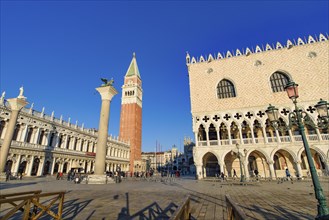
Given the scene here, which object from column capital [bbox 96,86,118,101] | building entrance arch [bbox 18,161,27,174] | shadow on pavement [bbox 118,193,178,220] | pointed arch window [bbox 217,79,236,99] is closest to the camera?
shadow on pavement [bbox 118,193,178,220]

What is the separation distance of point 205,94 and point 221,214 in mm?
24670

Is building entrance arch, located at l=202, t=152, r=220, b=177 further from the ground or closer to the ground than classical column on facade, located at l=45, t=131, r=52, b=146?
closer to the ground

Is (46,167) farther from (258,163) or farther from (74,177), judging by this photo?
(258,163)

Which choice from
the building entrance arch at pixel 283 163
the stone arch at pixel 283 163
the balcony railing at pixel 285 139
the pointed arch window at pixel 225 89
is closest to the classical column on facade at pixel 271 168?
the stone arch at pixel 283 163

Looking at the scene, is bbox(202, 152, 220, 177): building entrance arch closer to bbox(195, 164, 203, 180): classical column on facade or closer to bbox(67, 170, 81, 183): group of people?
bbox(195, 164, 203, 180): classical column on facade

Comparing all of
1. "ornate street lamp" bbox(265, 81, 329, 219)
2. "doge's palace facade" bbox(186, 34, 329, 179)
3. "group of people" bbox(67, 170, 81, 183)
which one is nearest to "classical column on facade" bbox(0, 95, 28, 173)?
"group of people" bbox(67, 170, 81, 183)

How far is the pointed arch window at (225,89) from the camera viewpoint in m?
28.4

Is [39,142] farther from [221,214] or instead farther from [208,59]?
[221,214]

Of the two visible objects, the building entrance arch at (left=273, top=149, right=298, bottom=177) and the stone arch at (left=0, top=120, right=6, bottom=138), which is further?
the stone arch at (left=0, top=120, right=6, bottom=138)

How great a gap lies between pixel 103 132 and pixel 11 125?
11.1m

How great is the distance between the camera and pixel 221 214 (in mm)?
5832

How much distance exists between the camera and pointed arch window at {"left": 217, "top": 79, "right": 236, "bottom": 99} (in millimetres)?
28362

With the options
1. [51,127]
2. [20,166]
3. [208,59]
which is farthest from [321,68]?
[20,166]

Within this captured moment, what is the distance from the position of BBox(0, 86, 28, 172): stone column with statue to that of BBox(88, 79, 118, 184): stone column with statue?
9.95 m
